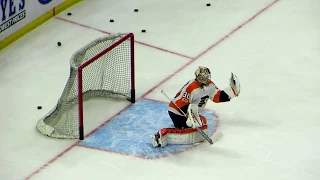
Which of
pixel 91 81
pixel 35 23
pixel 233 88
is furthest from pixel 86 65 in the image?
pixel 35 23

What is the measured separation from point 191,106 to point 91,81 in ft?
3.27

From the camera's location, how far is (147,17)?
10.4 metres

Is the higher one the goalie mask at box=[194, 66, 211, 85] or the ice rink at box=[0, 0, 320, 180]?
the goalie mask at box=[194, 66, 211, 85]

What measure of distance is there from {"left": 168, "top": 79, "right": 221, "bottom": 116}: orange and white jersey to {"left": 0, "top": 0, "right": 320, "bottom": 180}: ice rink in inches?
12.7

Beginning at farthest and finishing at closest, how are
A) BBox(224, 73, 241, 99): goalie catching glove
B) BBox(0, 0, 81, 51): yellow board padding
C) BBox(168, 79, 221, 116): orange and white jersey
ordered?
BBox(0, 0, 81, 51): yellow board padding < BBox(224, 73, 241, 99): goalie catching glove < BBox(168, 79, 221, 116): orange and white jersey

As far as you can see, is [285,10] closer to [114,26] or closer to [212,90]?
[114,26]

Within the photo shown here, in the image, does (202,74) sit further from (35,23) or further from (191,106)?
(35,23)

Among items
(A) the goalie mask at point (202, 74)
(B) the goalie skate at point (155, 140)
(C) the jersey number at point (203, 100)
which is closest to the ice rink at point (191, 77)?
(B) the goalie skate at point (155, 140)

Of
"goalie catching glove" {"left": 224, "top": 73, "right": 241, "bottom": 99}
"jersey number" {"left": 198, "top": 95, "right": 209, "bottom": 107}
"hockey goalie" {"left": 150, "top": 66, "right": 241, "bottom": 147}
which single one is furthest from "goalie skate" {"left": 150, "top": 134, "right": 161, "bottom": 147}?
"goalie catching glove" {"left": 224, "top": 73, "right": 241, "bottom": 99}

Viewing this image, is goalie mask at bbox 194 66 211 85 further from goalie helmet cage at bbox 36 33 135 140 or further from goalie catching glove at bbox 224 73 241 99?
goalie helmet cage at bbox 36 33 135 140

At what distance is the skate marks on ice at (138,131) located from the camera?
26.3 feet

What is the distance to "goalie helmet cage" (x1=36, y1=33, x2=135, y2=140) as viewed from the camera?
319 inches

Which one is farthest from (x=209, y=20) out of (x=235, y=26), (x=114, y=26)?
(x=114, y=26)

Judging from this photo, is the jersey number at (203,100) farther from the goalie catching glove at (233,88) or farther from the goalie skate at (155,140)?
the goalie skate at (155,140)
